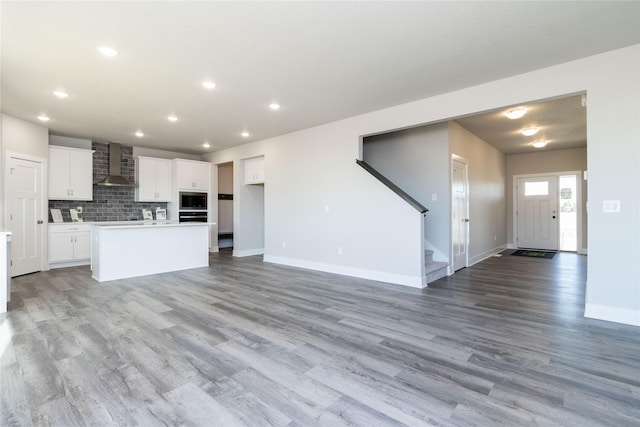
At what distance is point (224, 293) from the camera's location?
4141 mm

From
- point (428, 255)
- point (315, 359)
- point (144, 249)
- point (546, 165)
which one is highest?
point (546, 165)

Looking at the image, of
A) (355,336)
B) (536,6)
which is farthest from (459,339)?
(536,6)

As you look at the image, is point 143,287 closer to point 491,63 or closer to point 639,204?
point 491,63

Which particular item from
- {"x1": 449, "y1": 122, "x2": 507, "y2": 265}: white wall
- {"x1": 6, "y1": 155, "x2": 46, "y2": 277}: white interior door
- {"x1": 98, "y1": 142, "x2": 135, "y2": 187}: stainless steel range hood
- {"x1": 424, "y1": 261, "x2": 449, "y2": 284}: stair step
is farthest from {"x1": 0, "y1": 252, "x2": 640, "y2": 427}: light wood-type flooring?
{"x1": 98, "y1": 142, "x2": 135, "y2": 187}: stainless steel range hood

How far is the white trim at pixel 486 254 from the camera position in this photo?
249 inches

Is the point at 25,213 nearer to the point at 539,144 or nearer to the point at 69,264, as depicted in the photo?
the point at 69,264

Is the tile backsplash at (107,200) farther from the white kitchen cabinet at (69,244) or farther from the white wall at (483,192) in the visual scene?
the white wall at (483,192)

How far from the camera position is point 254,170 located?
23.7ft

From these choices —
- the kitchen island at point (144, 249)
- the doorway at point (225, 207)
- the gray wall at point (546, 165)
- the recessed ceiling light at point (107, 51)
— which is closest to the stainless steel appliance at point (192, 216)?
the doorway at point (225, 207)

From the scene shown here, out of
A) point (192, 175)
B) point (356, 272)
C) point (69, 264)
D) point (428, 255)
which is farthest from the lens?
point (192, 175)

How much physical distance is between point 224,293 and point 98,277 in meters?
2.41

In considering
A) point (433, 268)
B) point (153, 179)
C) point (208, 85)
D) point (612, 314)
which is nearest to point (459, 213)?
point (433, 268)

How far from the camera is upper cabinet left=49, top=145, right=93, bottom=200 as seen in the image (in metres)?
6.04

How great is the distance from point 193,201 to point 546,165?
946 cm
